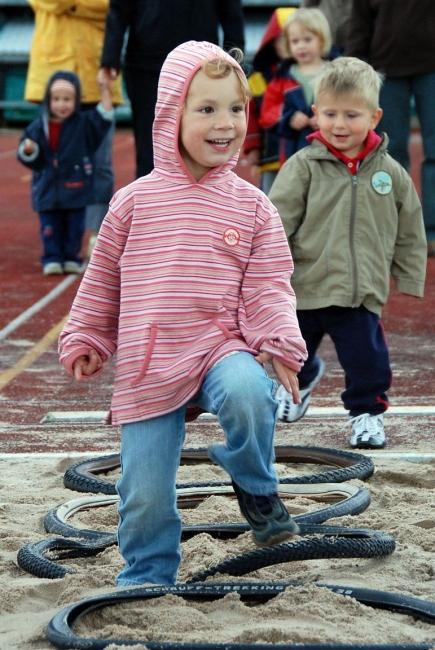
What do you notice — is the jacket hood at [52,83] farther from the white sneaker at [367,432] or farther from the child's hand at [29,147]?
the white sneaker at [367,432]

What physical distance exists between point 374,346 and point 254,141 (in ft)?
18.4

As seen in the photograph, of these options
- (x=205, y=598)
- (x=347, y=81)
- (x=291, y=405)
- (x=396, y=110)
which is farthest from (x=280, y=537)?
(x=396, y=110)

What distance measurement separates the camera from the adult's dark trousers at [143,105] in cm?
1115

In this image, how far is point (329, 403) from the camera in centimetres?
741

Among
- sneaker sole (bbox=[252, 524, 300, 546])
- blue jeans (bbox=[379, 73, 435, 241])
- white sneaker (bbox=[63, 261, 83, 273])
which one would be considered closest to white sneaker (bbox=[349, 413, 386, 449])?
sneaker sole (bbox=[252, 524, 300, 546])

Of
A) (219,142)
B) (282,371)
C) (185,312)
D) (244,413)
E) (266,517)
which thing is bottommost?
(266,517)

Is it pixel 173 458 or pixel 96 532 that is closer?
pixel 173 458

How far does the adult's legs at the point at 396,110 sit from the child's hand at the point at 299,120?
3.71 feet

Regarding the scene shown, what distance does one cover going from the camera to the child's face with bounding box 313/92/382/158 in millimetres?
6420

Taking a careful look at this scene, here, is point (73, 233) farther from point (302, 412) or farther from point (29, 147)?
point (302, 412)

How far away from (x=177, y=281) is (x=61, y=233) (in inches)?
307

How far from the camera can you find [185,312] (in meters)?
4.14

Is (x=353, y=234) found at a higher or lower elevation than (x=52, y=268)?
higher

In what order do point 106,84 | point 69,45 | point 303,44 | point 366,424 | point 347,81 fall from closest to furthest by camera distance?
point 347,81 < point 366,424 < point 303,44 < point 106,84 < point 69,45
